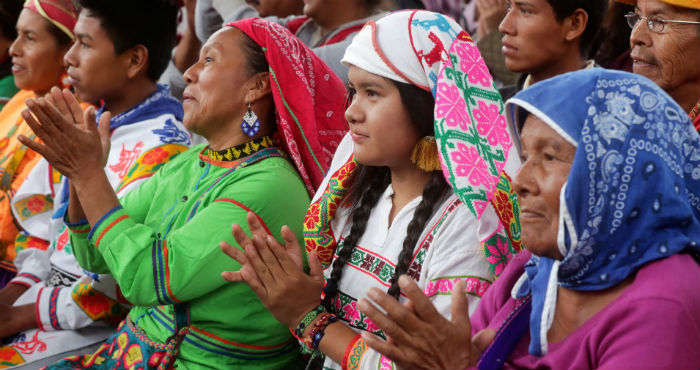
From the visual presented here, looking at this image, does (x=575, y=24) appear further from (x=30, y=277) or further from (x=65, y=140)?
(x=30, y=277)

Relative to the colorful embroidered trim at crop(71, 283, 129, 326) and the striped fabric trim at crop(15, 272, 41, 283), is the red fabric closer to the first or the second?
the colorful embroidered trim at crop(71, 283, 129, 326)

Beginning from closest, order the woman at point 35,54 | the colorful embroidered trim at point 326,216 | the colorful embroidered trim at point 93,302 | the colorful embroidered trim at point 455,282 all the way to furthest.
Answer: the colorful embroidered trim at point 455,282 < the colorful embroidered trim at point 326,216 < the colorful embroidered trim at point 93,302 < the woman at point 35,54

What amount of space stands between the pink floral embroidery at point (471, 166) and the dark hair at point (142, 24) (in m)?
2.22

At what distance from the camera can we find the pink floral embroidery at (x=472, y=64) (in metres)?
2.45

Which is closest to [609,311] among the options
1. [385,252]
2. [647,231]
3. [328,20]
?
[647,231]

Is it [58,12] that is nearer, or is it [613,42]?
[613,42]

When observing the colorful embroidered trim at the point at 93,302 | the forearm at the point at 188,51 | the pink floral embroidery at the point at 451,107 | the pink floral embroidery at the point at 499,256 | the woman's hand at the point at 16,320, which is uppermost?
the pink floral embroidery at the point at 451,107

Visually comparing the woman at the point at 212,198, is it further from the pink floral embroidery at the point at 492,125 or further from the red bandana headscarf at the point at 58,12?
the red bandana headscarf at the point at 58,12

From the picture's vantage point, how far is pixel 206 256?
8.80 feet

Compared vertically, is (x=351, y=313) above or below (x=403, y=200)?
below

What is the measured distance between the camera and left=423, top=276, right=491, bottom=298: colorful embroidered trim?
89.4 inches

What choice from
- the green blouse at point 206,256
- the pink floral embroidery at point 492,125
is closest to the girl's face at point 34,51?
the green blouse at point 206,256

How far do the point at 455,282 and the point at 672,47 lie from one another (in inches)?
47.0

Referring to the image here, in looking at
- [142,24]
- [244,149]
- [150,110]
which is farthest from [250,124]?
[142,24]
